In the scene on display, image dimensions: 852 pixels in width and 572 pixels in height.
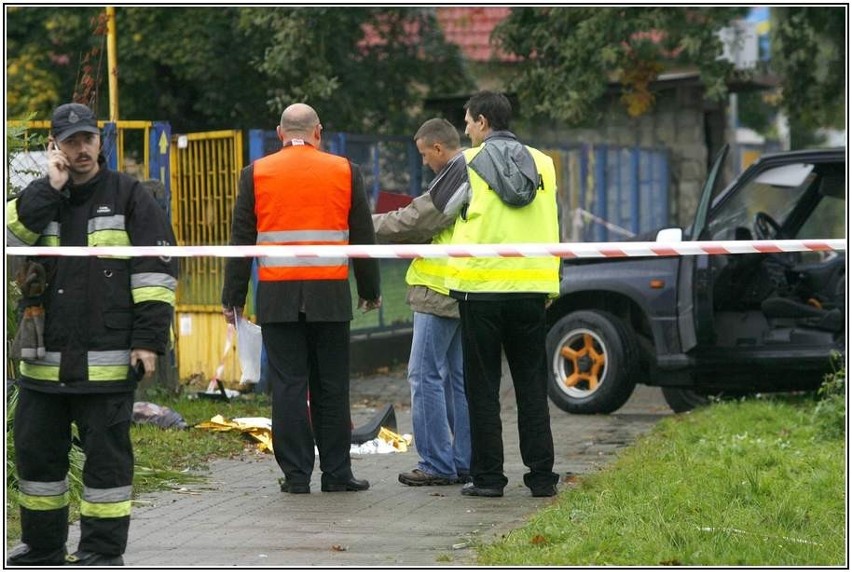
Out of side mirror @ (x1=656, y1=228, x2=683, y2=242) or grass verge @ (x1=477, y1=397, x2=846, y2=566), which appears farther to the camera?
side mirror @ (x1=656, y1=228, x2=683, y2=242)

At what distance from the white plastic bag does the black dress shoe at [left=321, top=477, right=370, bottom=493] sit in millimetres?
784

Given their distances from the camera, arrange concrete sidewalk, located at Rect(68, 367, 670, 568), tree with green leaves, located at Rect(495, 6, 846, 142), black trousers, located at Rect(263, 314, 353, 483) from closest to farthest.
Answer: concrete sidewalk, located at Rect(68, 367, 670, 568) < black trousers, located at Rect(263, 314, 353, 483) < tree with green leaves, located at Rect(495, 6, 846, 142)

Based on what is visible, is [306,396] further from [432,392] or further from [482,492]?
[482,492]

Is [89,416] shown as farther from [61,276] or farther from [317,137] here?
[317,137]

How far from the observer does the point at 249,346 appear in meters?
8.50

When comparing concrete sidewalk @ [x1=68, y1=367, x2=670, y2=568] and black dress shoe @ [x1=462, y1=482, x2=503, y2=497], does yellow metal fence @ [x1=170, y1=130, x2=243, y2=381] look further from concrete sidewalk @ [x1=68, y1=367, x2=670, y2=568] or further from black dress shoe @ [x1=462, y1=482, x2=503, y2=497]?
black dress shoe @ [x1=462, y1=482, x2=503, y2=497]

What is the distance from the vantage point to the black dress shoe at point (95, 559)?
5.93 m

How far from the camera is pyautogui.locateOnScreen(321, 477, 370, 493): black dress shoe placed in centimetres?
813

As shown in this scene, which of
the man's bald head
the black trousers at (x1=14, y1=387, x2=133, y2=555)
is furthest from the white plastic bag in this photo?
the black trousers at (x1=14, y1=387, x2=133, y2=555)

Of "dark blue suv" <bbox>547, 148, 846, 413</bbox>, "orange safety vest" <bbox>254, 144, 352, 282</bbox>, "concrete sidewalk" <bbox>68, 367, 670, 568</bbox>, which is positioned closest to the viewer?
"concrete sidewalk" <bbox>68, 367, 670, 568</bbox>

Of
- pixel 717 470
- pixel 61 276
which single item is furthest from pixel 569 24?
pixel 61 276

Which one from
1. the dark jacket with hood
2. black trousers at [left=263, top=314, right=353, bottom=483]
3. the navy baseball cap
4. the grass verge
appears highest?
the navy baseball cap

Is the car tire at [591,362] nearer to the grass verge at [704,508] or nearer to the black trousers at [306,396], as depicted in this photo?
the grass verge at [704,508]

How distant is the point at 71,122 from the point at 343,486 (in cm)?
280
